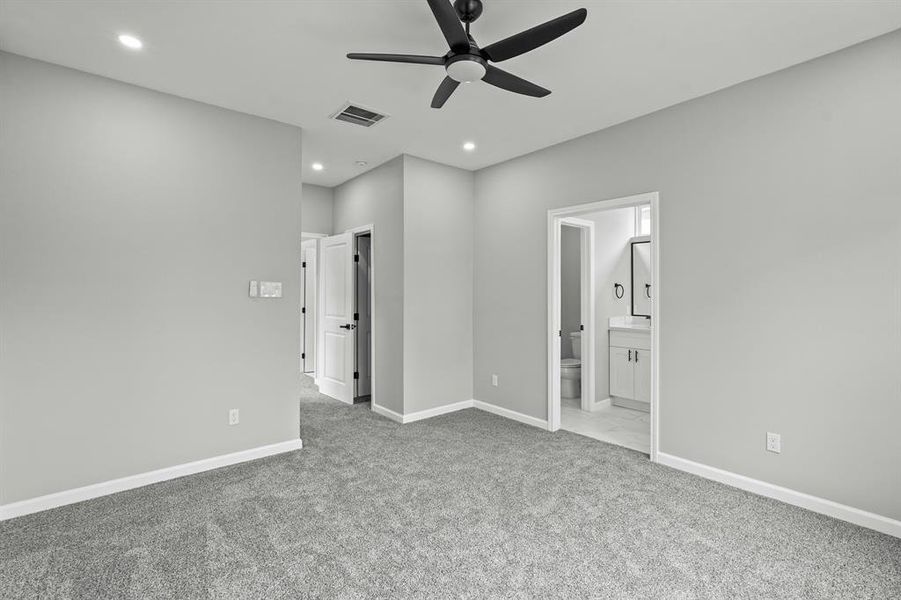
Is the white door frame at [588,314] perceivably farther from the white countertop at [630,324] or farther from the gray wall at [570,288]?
the gray wall at [570,288]

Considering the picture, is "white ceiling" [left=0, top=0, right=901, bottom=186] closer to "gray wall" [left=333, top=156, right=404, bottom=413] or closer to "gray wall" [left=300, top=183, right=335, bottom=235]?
"gray wall" [left=333, top=156, right=404, bottom=413]

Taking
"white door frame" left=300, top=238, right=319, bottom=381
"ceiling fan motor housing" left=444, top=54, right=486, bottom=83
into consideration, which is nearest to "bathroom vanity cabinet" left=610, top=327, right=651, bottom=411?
"ceiling fan motor housing" left=444, top=54, right=486, bottom=83

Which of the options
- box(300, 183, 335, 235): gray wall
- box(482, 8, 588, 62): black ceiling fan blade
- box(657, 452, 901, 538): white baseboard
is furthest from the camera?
box(300, 183, 335, 235): gray wall

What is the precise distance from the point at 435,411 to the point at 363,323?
1.56 metres

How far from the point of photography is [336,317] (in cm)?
562

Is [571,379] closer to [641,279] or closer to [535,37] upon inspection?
[641,279]

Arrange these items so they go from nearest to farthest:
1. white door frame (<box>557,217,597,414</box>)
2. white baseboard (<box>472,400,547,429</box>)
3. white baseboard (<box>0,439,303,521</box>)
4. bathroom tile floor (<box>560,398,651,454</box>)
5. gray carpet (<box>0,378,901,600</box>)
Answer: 1. gray carpet (<box>0,378,901,600</box>)
2. white baseboard (<box>0,439,303,521</box>)
3. bathroom tile floor (<box>560,398,651,454</box>)
4. white baseboard (<box>472,400,547,429</box>)
5. white door frame (<box>557,217,597,414</box>)

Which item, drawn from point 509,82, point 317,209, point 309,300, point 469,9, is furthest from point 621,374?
point 309,300

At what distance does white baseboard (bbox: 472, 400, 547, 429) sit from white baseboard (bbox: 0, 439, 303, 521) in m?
2.06

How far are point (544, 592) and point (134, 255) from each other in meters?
3.25

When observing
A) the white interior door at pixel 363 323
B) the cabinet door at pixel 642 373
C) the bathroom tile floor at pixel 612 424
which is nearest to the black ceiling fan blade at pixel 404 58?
the bathroom tile floor at pixel 612 424

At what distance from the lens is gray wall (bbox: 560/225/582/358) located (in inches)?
243

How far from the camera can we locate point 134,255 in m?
3.08

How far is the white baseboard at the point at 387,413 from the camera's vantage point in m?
4.63
